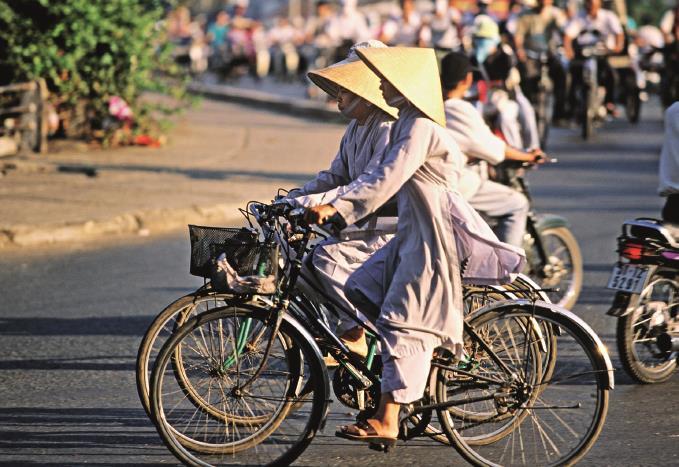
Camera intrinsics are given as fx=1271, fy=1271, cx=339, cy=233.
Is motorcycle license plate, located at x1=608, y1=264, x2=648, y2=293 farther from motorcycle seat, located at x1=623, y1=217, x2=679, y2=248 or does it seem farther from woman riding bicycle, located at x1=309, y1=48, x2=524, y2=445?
woman riding bicycle, located at x1=309, y1=48, x2=524, y2=445

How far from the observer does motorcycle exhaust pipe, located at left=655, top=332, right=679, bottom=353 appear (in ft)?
20.3

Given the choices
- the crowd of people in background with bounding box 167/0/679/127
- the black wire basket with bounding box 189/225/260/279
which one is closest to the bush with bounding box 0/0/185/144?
the crowd of people in background with bounding box 167/0/679/127

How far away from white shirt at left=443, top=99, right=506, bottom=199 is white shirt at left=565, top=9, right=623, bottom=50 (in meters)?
11.5

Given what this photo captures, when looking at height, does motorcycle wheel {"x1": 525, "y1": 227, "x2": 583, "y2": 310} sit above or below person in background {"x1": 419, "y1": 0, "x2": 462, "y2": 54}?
below

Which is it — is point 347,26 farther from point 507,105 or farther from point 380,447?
point 380,447

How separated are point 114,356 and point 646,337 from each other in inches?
109

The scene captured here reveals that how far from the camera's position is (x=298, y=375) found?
16.1 ft

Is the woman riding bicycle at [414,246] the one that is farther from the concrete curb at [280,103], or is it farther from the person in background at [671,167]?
the concrete curb at [280,103]

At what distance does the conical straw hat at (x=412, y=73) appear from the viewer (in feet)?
15.4

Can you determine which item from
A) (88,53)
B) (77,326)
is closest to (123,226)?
(77,326)

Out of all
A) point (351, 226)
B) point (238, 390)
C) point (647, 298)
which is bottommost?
point (238, 390)

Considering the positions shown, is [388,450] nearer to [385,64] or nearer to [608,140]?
[385,64]

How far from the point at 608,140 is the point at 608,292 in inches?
378

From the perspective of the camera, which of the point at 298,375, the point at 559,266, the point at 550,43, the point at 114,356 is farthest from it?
the point at 550,43
